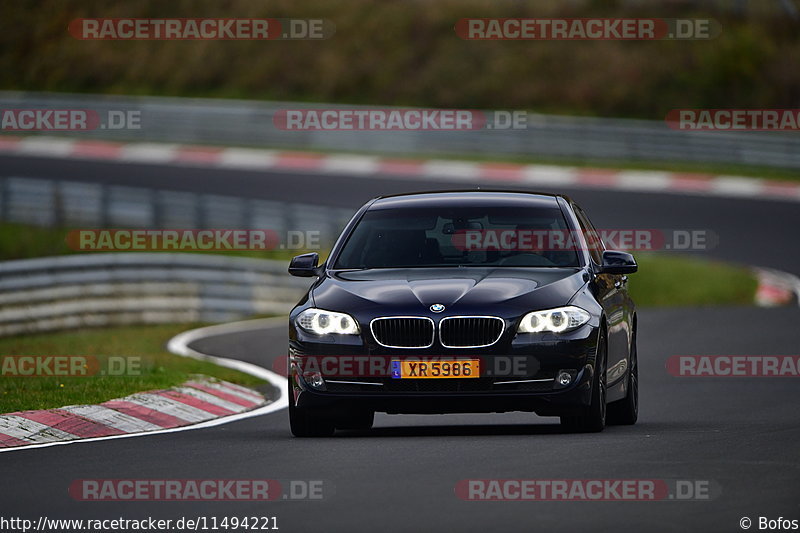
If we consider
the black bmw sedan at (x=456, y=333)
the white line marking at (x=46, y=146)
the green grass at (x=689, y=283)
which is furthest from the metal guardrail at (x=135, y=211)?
the black bmw sedan at (x=456, y=333)

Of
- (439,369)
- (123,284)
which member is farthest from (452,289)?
(123,284)

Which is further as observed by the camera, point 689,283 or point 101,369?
point 689,283

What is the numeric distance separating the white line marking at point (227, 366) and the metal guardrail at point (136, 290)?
1.66ft

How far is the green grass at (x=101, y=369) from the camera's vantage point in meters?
13.2

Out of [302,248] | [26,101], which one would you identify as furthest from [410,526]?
[26,101]

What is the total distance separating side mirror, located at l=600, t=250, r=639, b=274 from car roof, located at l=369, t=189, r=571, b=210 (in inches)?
21.4

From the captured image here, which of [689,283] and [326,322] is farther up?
[326,322]

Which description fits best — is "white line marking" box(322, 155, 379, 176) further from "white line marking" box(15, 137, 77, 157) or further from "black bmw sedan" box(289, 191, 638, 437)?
"black bmw sedan" box(289, 191, 638, 437)

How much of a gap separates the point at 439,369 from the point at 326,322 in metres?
0.77

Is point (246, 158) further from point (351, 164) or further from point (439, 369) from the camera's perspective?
point (439, 369)

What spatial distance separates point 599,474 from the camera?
29.0 ft

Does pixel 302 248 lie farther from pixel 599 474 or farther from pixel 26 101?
pixel 599 474

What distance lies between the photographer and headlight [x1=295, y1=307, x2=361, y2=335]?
34.7 feet

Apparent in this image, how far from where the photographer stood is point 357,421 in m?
11.4
